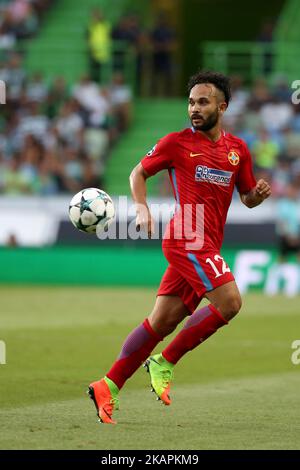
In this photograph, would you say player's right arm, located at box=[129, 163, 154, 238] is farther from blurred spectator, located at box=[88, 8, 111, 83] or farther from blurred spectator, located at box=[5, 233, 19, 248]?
blurred spectator, located at box=[88, 8, 111, 83]

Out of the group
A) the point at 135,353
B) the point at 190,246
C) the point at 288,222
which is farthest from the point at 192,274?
the point at 288,222

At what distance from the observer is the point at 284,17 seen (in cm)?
2573

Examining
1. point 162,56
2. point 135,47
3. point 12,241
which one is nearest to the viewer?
point 12,241

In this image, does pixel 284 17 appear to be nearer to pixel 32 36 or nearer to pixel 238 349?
pixel 32 36

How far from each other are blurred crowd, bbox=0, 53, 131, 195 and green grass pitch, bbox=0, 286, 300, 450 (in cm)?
609

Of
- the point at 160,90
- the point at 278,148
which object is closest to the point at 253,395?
the point at 278,148

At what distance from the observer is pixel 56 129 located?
78.7 feet

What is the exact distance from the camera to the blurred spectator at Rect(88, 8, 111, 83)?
1016 inches

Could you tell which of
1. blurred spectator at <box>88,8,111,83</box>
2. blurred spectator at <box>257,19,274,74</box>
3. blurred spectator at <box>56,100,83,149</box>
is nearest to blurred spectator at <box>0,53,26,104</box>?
blurred spectator at <box>56,100,83,149</box>

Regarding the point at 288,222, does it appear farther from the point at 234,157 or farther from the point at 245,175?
the point at 234,157

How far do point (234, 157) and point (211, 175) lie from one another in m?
0.28

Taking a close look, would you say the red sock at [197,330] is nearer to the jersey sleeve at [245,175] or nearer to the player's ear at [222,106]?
the jersey sleeve at [245,175]

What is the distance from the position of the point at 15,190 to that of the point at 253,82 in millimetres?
6451

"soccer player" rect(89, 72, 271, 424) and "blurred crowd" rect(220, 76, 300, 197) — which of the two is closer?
"soccer player" rect(89, 72, 271, 424)
